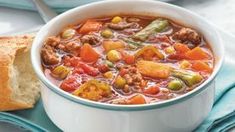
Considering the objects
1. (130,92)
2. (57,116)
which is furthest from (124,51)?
(57,116)

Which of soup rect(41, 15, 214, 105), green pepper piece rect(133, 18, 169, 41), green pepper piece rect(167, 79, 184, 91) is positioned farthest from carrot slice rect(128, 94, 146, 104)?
green pepper piece rect(133, 18, 169, 41)

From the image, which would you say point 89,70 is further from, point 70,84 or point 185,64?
point 185,64

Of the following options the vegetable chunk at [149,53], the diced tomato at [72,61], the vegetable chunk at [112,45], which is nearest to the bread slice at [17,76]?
the diced tomato at [72,61]

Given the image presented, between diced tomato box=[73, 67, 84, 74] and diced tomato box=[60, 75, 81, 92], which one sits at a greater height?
diced tomato box=[60, 75, 81, 92]

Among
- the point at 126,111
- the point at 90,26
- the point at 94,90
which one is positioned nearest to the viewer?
the point at 126,111

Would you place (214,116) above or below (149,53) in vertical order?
below

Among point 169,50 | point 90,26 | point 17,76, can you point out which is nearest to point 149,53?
point 169,50

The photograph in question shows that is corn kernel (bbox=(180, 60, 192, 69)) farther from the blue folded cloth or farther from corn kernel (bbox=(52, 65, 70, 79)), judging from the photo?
corn kernel (bbox=(52, 65, 70, 79))
